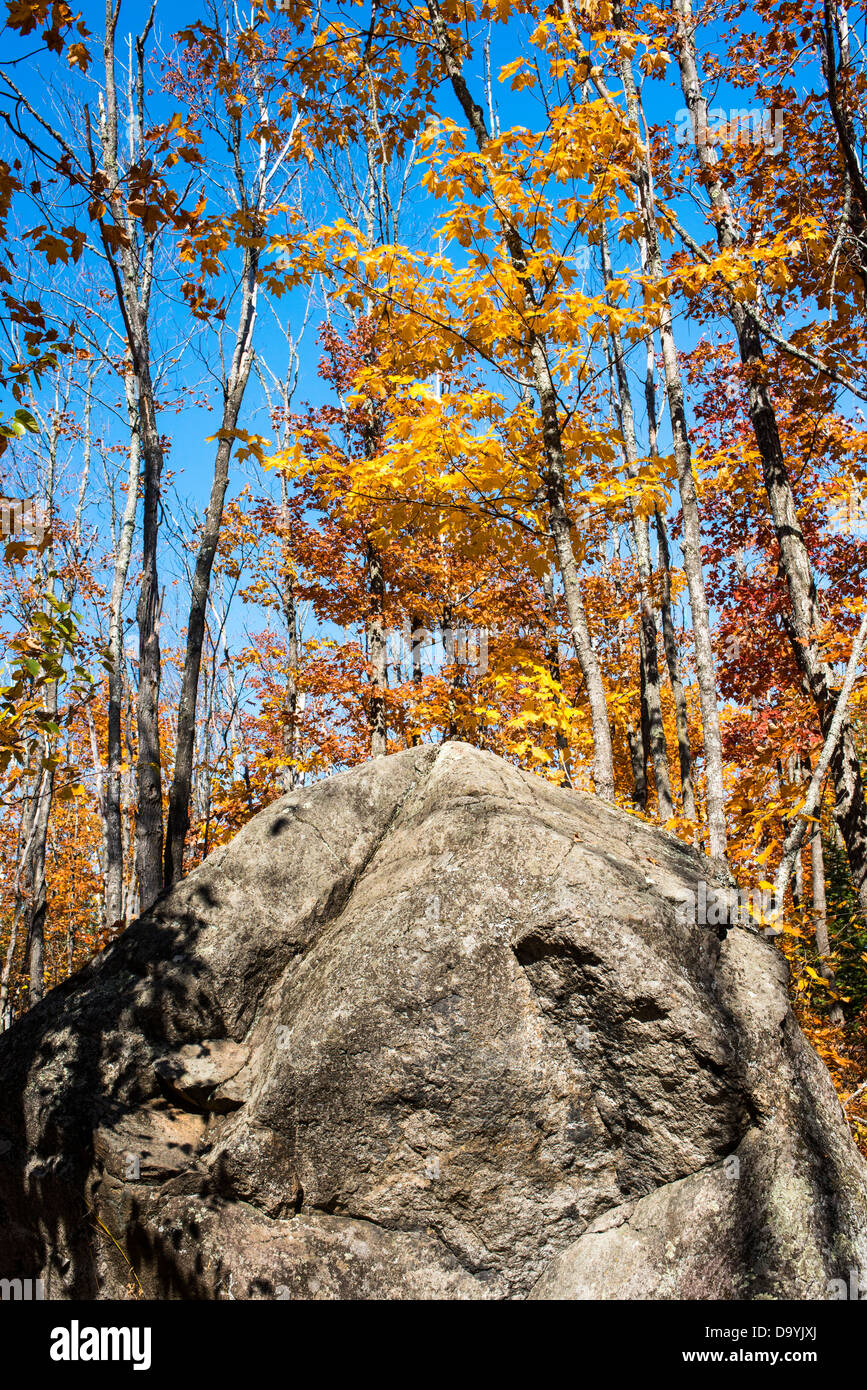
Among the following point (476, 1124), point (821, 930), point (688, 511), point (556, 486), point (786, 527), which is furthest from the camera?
point (821, 930)

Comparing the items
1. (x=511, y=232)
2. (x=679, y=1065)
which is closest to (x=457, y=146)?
(x=511, y=232)

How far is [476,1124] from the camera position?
391 centimetres

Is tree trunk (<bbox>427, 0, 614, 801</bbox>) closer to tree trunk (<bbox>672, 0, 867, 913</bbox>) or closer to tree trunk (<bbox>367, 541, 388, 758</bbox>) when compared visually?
tree trunk (<bbox>672, 0, 867, 913</bbox>)

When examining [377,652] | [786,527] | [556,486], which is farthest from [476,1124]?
[377,652]

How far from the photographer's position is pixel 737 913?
4781 mm

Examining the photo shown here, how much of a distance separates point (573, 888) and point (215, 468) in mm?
5428

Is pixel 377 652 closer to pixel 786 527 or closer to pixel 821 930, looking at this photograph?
pixel 786 527

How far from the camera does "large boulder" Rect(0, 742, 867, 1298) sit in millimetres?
3730

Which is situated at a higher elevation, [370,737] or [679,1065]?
[370,737]

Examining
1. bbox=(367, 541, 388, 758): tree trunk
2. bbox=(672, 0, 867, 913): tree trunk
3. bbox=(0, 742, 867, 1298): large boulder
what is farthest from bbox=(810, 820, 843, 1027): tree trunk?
bbox=(367, 541, 388, 758): tree trunk

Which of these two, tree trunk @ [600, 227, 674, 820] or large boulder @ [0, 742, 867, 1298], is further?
tree trunk @ [600, 227, 674, 820]

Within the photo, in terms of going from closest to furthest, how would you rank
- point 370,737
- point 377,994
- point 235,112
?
point 377,994
point 235,112
point 370,737
